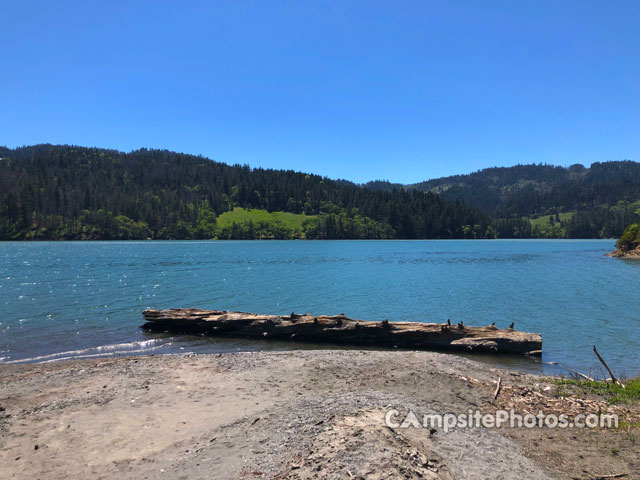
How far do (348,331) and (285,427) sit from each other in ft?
44.0

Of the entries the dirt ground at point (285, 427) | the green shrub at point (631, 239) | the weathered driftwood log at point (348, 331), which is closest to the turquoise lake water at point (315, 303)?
the weathered driftwood log at point (348, 331)

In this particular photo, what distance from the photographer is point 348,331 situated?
23469mm

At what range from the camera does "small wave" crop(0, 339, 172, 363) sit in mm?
20938

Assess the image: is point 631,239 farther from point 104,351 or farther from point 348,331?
point 104,351

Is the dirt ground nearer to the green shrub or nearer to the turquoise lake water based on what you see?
the turquoise lake water

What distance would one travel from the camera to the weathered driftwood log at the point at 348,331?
21406 millimetres

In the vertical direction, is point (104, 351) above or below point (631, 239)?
below

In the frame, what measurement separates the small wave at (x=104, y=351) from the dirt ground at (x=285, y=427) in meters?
3.22

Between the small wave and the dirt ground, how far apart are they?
322 centimetres

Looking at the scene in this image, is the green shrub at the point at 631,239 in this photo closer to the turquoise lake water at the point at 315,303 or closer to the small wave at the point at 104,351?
the turquoise lake water at the point at 315,303

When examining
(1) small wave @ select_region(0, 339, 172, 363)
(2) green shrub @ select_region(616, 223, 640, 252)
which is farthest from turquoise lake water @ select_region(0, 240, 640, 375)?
(2) green shrub @ select_region(616, 223, 640, 252)

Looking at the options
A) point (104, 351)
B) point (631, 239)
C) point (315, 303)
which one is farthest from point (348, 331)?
point (631, 239)

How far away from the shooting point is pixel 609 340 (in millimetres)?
24156

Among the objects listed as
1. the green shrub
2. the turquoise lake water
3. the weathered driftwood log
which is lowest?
the turquoise lake water
